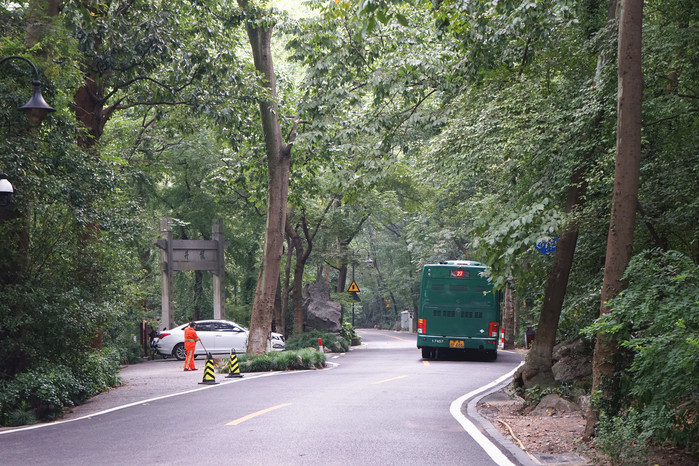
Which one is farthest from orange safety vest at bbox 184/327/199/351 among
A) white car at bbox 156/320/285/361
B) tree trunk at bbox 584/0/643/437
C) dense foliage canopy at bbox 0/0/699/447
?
tree trunk at bbox 584/0/643/437

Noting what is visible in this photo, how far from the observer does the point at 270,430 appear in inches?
376

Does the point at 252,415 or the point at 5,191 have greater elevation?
the point at 5,191

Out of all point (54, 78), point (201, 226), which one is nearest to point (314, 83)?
point (54, 78)

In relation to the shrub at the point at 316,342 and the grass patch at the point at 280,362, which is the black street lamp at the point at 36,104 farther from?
the shrub at the point at 316,342

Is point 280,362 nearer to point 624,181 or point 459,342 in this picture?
point 459,342

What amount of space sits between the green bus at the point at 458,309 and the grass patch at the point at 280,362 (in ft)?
15.5

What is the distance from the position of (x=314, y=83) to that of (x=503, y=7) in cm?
708

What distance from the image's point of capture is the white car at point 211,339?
28.1 meters

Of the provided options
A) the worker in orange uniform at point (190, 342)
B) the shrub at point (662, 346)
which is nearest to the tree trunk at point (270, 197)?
the worker in orange uniform at point (190, 342)

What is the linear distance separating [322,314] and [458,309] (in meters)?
14.1

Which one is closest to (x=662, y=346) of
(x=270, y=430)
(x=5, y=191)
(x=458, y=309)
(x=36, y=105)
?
(x=270, y=430)

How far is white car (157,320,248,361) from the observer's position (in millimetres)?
28077

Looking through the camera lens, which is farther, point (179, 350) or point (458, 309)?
point (179, 350)

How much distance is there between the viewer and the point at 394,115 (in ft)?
55.5
